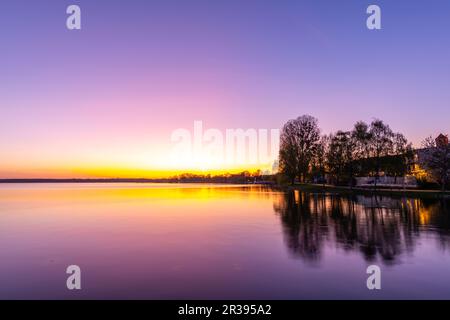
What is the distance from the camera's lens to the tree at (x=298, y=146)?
9388cm

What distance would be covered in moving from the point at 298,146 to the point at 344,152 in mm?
15424

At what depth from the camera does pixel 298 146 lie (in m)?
96.1

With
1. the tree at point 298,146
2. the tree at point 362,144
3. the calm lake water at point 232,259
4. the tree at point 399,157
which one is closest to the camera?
the calm lake water at point 232,259

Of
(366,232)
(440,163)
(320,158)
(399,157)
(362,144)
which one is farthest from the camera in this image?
(320,158)

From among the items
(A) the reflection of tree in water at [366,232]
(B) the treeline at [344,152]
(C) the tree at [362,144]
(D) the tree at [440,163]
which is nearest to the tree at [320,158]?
(B) the treeline at [344,152]

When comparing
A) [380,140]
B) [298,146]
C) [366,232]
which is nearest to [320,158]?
[298,146]

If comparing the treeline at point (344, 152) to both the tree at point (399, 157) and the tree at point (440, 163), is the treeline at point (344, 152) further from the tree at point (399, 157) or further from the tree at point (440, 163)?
the tree at point (440, 163)

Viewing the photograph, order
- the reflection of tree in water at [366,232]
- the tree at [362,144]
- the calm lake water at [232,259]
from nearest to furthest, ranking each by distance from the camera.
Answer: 1. the calm lake water at [232,259]
2. the reflection of tree in water at [366,232]
3. the tree at [362,144]

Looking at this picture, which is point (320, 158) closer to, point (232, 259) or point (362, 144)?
point (362, 144)

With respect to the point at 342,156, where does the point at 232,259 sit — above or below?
below
